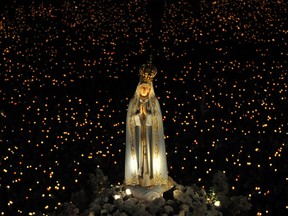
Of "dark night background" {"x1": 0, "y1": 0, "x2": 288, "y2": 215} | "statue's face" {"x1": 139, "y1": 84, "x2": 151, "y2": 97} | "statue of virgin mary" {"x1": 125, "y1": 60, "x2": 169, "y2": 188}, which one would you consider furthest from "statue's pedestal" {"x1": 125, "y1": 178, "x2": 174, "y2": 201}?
"statue's face" {"x1": 139, "y1": 84, "x2": 151, "y2": 97}

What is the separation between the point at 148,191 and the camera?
6.84 m

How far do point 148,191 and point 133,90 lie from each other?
6.26 m

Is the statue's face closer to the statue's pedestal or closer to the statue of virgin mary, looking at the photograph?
the statue of virgin mary

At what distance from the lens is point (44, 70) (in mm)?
13477

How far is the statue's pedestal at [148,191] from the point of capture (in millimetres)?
6832

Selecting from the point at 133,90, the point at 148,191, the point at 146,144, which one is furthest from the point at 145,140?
the point at 133,90

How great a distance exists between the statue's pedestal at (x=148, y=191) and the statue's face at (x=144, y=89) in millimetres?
1370

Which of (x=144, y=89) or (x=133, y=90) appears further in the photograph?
(x=133, y=90)

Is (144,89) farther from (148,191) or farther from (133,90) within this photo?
(133,90)

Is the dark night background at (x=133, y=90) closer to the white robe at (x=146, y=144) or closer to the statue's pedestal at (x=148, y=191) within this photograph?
the statue's pedestal at (x=148, y=191)

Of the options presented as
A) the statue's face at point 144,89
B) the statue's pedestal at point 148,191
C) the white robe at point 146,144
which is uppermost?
the statue's face at point 144,89

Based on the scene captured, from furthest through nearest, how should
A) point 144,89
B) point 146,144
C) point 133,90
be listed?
1. point 133,90
2. point 146,144
3. point 144,89

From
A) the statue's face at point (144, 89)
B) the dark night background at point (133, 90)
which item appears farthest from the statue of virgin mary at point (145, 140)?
the dark night background at point (133, 90)

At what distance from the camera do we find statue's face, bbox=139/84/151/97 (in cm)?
674
